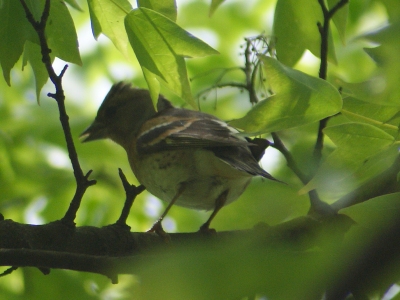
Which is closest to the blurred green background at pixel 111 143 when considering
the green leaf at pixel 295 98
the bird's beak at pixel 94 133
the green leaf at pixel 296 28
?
the bird's beak at pixel 94 133

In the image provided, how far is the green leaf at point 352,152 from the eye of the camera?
2.01 meters

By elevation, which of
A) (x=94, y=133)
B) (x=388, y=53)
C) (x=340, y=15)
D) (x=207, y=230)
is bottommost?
(x=388, y=53)

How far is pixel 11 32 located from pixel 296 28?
1.37m

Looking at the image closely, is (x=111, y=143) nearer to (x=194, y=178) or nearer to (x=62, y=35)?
(x=194, y=178)

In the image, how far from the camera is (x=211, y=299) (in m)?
0.74

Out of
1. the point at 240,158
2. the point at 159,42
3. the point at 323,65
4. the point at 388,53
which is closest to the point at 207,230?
the point at 240,158

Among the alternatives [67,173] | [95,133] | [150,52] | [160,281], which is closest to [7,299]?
[150,52]

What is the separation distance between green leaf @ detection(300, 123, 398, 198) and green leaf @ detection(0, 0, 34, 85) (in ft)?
4.33

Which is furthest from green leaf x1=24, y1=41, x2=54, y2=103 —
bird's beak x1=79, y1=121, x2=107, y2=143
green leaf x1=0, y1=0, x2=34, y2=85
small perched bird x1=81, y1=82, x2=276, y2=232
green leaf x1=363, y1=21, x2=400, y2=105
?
bird's beak x1=79, y1=121, x2=107, y2=143

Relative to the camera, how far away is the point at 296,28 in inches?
111

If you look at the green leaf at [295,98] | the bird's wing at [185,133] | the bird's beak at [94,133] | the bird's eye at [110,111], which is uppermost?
the bird's eye at [110,111]

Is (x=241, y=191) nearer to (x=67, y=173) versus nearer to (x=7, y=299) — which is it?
(x=67, y=173)

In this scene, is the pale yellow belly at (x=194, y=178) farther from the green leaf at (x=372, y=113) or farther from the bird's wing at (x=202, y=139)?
the green leaf at (x=372, y=113)

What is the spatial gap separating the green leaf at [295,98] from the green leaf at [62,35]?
1047 millimetres
